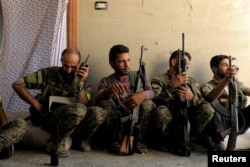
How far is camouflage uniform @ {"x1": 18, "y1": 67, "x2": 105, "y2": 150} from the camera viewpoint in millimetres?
2826

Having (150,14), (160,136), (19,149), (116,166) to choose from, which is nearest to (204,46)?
(150,14)

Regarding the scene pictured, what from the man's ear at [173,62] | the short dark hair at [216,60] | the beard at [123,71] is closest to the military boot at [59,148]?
the beard at [123,71]

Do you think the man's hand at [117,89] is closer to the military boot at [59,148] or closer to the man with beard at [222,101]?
the military boot at [59,148]

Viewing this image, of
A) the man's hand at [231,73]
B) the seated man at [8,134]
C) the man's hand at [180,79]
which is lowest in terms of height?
the seated man at [8,134]

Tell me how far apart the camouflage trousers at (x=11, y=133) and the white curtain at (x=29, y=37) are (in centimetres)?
93

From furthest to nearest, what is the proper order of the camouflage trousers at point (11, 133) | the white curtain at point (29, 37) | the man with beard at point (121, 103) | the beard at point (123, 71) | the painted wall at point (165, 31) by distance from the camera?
the painted wall at point (165, 31), the white curtain at point (29, 37), the beard at point (123, 71), the man with beard at point (121, 103), the camouflage trousers at point (11, 133)

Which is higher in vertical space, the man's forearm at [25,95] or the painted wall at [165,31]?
the painted wall at [165,31]

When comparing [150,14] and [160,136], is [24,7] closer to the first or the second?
[150,14]

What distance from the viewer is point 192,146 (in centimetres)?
316

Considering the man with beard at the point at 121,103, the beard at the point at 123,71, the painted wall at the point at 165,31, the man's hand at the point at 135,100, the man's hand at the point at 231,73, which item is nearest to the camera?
the man's hand at the point at 231,73

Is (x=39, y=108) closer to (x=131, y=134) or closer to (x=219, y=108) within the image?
(x=131, y=134)

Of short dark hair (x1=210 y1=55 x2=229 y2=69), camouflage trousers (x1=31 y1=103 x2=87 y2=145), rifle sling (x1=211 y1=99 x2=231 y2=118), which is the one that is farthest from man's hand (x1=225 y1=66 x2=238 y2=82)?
camouflage trousers (x1=31 y1=103 x2=87 y2=145)

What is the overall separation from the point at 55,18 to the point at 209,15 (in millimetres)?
1538

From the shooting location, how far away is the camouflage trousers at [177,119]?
2.99 metres
